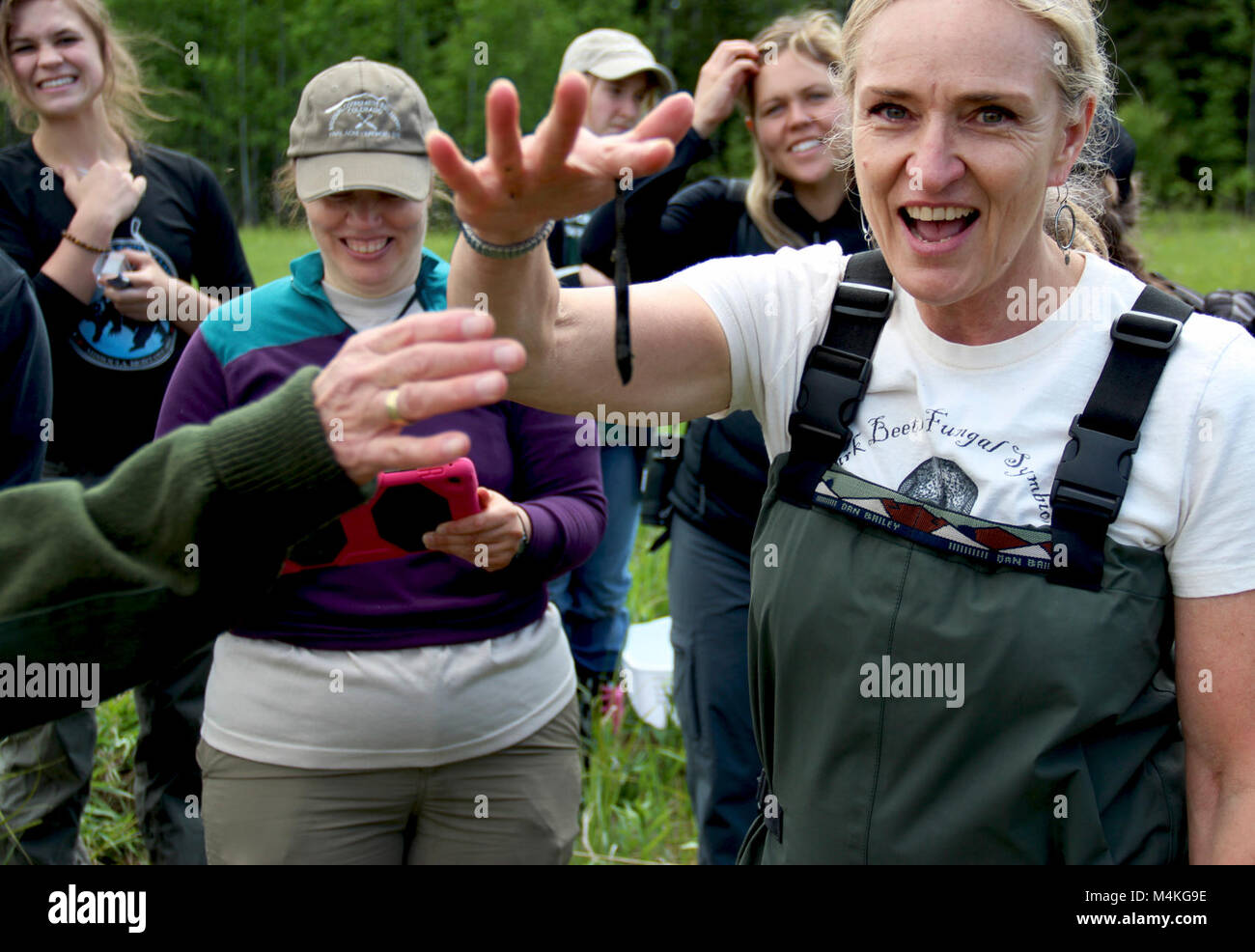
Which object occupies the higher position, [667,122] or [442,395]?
[667,122]

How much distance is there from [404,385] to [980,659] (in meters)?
0.92

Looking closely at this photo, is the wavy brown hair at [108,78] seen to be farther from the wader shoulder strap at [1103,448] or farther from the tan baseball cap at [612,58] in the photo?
the wader shoulder strap at [1103,448]

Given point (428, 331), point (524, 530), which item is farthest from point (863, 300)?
point (524, 530)

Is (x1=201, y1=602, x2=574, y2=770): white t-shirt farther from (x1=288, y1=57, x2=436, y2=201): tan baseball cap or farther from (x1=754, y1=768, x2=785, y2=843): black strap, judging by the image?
(x1=288, y1=57, x2=436, y2=201): tan baseball cap

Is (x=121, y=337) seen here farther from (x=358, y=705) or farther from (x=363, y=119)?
(x=358, y=705)

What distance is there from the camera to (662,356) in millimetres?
1828

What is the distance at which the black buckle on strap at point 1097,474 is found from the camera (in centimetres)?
168

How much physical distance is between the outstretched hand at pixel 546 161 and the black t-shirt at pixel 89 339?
2339mm

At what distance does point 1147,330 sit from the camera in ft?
5.72

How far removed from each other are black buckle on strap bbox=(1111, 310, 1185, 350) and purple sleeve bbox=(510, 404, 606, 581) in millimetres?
1263

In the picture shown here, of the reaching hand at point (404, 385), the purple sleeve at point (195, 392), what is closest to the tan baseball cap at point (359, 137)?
the purple sleeve at point (195, 392)

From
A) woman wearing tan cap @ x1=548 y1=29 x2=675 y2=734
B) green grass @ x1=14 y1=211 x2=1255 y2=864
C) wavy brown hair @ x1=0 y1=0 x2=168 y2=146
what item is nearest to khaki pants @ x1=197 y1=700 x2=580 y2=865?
green grass @ x1=14 y1=211 x2=1255 y2=864

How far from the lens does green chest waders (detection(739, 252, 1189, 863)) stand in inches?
65.9
